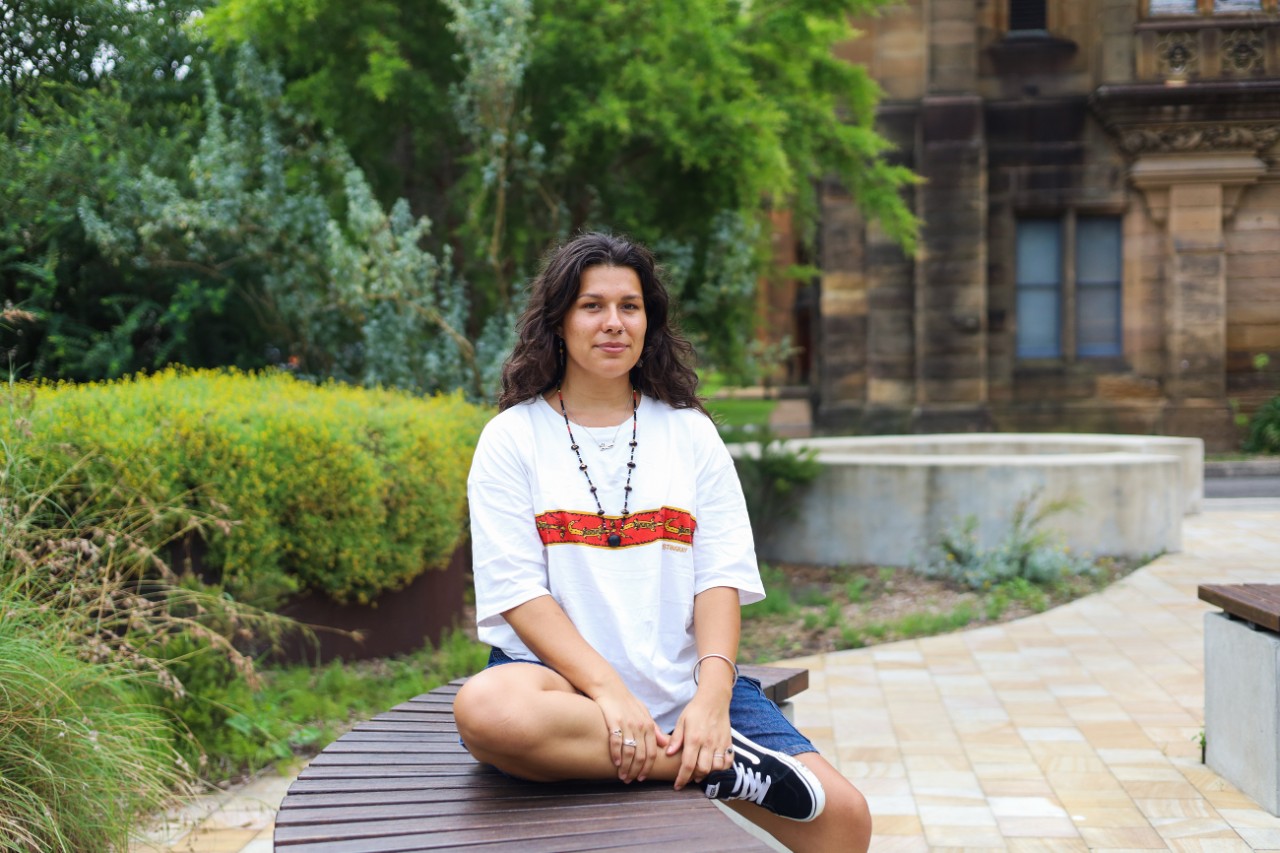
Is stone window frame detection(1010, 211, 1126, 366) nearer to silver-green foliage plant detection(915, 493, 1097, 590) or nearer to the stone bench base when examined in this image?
silver-green foliage plant detection(915, 493, 1097, 590)

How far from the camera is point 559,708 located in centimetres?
271

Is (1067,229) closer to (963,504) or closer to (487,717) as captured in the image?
(963,504)

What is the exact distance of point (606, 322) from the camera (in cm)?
313

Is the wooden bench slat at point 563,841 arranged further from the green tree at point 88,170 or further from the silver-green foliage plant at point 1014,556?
the green tree at point 88,170

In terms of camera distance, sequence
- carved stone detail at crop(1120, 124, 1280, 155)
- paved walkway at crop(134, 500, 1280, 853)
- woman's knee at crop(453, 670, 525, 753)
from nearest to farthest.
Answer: woman's knee at crop(453, 670, 525, 753), paved walkway at crop(134, 500, 1280, 853), carved stone detail at crop(1120, 124, 1280, 155)

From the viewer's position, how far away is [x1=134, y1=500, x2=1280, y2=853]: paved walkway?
4367 millimetres

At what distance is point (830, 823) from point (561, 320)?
1.31m

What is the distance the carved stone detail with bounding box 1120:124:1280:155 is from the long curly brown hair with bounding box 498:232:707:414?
17179 millimetres

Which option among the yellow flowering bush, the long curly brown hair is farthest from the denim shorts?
the yellow flowering bush

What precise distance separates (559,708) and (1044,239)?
18.3 metres

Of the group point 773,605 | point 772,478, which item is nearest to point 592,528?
point 773,605

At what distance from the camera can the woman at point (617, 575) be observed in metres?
2.78

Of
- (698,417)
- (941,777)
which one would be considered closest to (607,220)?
(941,777)

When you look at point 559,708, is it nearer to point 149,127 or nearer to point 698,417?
point 698,417
